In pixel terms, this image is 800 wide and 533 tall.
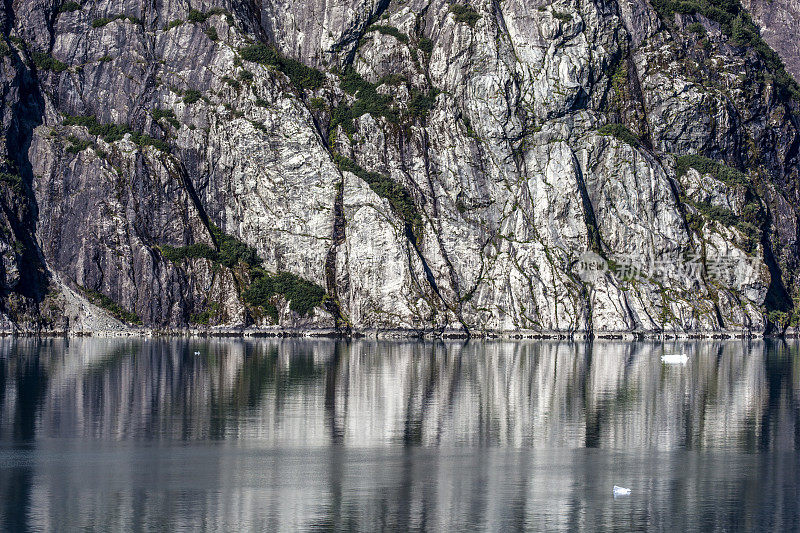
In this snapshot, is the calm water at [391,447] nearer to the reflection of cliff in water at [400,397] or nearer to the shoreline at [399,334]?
the reflection of cliff in water at [400,397]

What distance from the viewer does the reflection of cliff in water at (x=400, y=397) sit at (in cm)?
7522

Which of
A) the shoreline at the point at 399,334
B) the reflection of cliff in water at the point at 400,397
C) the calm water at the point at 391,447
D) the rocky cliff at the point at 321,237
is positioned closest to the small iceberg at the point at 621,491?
the calm water at the point at 391,447

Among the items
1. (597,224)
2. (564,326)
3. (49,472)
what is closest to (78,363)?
(49,472)

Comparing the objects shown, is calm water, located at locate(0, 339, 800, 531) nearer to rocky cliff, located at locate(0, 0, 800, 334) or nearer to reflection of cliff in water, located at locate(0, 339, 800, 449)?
reflection of cliff in water, located at locate(0, 339, 800, 449)

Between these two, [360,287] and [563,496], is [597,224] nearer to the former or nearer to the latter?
[360,287]

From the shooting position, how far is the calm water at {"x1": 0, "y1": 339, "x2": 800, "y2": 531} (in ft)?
174

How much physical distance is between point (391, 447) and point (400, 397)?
24633 mm

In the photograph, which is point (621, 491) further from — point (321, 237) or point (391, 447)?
point (321, 237)

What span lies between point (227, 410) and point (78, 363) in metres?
41.5

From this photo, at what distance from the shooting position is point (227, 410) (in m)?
84.6

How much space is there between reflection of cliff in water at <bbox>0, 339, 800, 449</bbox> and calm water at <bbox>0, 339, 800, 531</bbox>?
0.33 metres

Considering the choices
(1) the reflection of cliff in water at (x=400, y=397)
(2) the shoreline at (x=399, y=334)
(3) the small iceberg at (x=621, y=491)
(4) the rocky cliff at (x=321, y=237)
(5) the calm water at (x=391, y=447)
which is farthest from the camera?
(4) the rocky cliff at (x=321, y=237)

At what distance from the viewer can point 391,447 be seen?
6988 cm

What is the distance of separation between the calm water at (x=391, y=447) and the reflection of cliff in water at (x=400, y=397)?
0.33 metres
